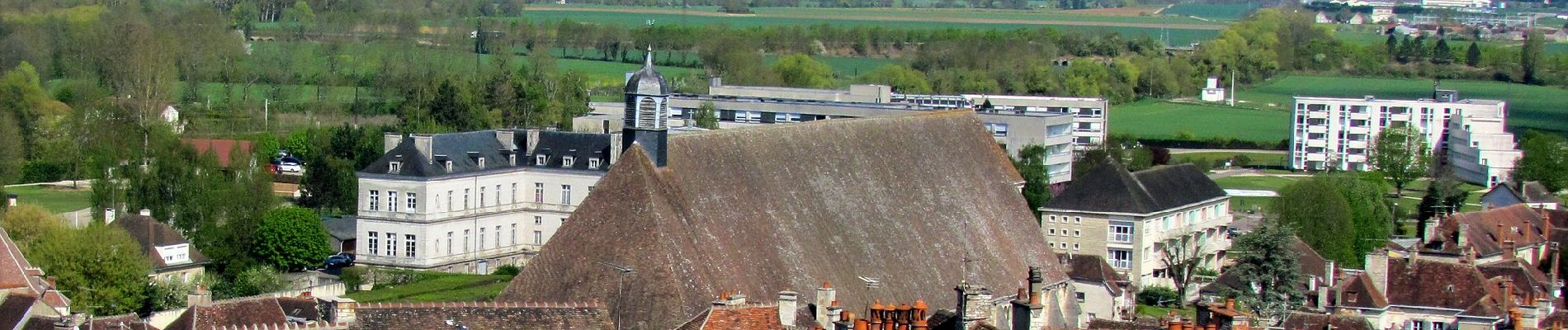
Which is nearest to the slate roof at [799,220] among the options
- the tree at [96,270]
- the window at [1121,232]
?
the tree at [96,270]

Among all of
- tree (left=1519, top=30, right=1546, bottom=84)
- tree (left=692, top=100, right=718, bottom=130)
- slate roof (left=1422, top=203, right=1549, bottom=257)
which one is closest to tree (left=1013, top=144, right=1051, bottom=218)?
tree (left=692, top=100, right=718, bottom=130)

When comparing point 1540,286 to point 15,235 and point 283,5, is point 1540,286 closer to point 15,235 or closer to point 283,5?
point 15,235

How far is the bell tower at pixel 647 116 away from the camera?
35406 mm

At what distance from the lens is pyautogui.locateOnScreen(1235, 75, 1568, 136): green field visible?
13162cm

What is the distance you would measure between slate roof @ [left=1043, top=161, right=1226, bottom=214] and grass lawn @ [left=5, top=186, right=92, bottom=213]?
97.7 feet

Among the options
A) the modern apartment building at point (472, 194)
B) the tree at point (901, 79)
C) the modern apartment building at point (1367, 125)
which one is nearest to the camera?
the modern apartment building at point (472, 194)

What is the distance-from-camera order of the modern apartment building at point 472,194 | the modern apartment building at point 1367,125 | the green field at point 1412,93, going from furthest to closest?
the green field at point 1412,93 → the modern apartment building at point 1367,125 → the modern apartment building at point 472,194

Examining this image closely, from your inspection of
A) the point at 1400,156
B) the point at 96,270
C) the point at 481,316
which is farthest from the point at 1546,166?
the point at 481,316

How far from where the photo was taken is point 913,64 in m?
151

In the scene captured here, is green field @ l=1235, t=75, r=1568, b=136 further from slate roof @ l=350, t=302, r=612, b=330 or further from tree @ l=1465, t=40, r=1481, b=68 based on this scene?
slate roof @ l=350, t=302, r=612, b=330

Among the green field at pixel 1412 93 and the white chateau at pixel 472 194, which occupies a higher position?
the green field at pixel 1412 93

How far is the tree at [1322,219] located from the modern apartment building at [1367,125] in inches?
1383

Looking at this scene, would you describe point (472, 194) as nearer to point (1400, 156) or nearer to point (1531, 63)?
point (1400, 156)

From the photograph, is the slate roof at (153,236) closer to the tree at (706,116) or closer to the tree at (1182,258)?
the tree at (1182,258)
